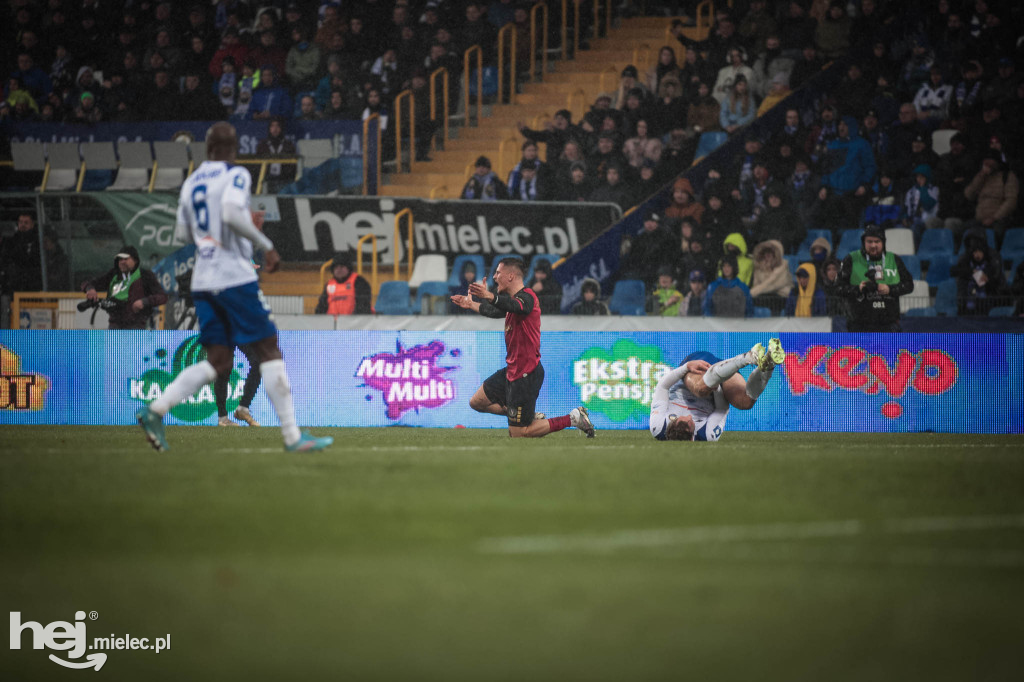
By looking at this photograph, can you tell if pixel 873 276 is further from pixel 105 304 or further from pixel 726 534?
pixel 726 534

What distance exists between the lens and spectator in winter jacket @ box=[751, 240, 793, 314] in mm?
16203

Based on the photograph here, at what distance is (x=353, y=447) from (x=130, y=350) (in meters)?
6.70

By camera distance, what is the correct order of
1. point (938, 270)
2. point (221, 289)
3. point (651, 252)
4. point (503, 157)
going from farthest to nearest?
1. point (503, 157)
2. point (651, 252)
3. point (938, 270)
4. point (221, 289)

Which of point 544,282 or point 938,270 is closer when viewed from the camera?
point 544,282

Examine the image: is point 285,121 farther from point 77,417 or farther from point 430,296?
point 77,417

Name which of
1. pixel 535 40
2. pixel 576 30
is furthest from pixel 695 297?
pixel 535 40

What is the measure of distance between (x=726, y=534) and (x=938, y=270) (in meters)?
13.8

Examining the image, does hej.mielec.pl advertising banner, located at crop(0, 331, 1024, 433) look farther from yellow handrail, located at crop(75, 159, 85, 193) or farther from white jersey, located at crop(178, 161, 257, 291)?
yellow handrail, located at crop(75, 159, 85, 193)

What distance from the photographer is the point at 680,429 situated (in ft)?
37.4

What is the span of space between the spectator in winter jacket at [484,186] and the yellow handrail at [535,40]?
488cm

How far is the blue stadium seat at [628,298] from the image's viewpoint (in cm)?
1616

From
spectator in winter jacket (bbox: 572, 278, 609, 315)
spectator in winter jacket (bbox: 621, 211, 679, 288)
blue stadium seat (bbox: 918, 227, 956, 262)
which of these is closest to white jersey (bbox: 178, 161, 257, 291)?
spectator in winter jacket (bbox: 572, 278, 609, 315)

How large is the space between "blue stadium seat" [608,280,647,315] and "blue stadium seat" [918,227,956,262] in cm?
415

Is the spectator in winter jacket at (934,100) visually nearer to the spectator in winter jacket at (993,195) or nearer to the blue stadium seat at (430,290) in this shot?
the spectator in winter jacket at (993,195)
